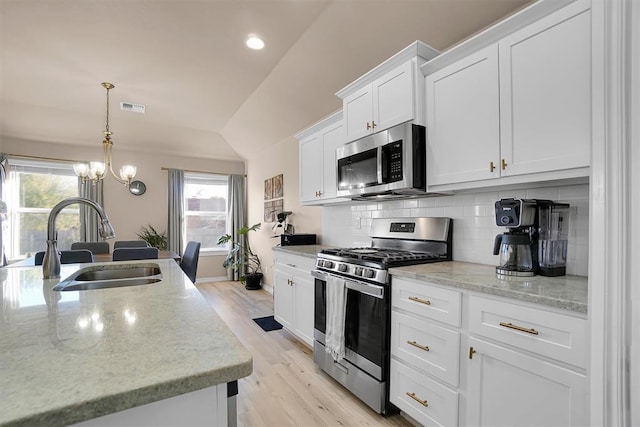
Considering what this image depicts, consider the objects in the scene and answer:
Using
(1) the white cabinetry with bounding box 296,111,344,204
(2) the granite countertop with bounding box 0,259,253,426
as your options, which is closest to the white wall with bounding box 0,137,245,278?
(1) the white cabinetry with bounding box 296,111,344,204

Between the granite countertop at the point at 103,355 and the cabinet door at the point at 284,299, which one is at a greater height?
the granite countertop at the point at 103,355

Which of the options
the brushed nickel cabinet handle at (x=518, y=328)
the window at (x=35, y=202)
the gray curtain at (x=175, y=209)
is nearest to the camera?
the brushed nickel cabinet handle at (x=518, y=328)

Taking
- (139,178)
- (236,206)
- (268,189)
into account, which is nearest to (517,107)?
(268,189)

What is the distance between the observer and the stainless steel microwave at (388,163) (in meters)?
2.10

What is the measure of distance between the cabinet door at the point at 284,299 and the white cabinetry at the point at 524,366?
1.91 meters

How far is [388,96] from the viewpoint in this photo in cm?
228

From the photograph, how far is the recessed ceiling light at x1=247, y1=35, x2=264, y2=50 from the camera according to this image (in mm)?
2873

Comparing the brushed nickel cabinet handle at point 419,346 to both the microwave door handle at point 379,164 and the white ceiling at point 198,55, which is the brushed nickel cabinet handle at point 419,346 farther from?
the white ceiling at point 198,55

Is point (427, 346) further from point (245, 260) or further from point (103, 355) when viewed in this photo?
point (245, 260)

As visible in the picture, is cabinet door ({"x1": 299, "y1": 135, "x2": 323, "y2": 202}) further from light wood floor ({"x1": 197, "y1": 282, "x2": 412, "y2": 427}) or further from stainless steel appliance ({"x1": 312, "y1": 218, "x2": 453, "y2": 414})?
light wood floor ({"x1": 197, "y1": 282, "x2": 412, "y2": 427})

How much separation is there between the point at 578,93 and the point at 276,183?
4.20m

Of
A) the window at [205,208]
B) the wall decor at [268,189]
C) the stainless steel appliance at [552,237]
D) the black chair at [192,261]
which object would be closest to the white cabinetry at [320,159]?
the black chair at [192,261]

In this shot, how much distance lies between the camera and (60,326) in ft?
2.65

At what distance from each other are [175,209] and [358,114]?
441 cm
